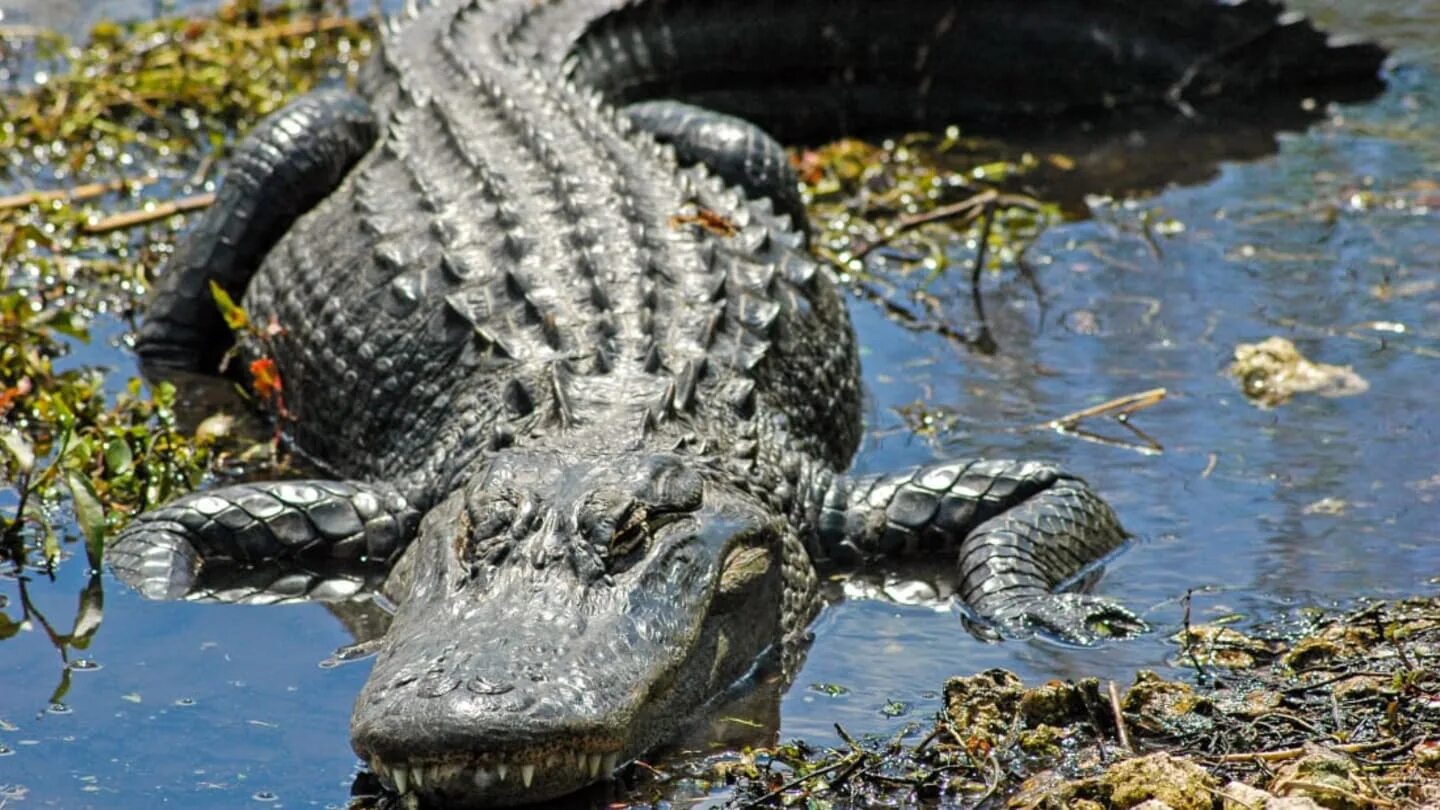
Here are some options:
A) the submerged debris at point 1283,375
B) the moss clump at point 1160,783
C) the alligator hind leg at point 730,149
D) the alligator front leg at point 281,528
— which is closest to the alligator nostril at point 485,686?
the moss clump at point 1160,783

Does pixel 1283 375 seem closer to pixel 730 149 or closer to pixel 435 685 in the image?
pixel 730 149

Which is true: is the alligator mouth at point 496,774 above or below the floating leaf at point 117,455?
below

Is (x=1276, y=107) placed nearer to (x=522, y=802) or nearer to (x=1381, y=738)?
(x=1381, y=738)

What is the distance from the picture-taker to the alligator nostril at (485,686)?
372 centimetres

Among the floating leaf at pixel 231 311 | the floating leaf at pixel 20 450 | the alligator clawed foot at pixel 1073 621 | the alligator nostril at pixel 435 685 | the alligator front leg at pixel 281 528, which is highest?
the floating leaf at pixel 231 311

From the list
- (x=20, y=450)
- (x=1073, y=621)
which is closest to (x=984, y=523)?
(x=1073, y=621)

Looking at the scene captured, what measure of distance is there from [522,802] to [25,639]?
163cm

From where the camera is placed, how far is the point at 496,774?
374 cm

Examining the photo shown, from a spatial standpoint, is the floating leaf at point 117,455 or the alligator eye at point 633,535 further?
the floating leaf at point 117,455

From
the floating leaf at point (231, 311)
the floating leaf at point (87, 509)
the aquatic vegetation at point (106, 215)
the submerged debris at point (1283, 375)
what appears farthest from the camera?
the submerged debris at point (1283, 375)

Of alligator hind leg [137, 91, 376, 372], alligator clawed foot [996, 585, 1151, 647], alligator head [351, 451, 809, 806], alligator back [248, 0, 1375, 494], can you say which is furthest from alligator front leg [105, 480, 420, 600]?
alligator hind leg [137, 91, 376, 372]

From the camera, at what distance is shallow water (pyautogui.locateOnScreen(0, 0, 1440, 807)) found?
14.4 ft

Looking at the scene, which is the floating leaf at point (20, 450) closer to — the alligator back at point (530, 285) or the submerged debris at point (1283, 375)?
the alligator back at point (530, 285)

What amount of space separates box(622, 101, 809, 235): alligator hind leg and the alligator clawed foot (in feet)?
8.65
